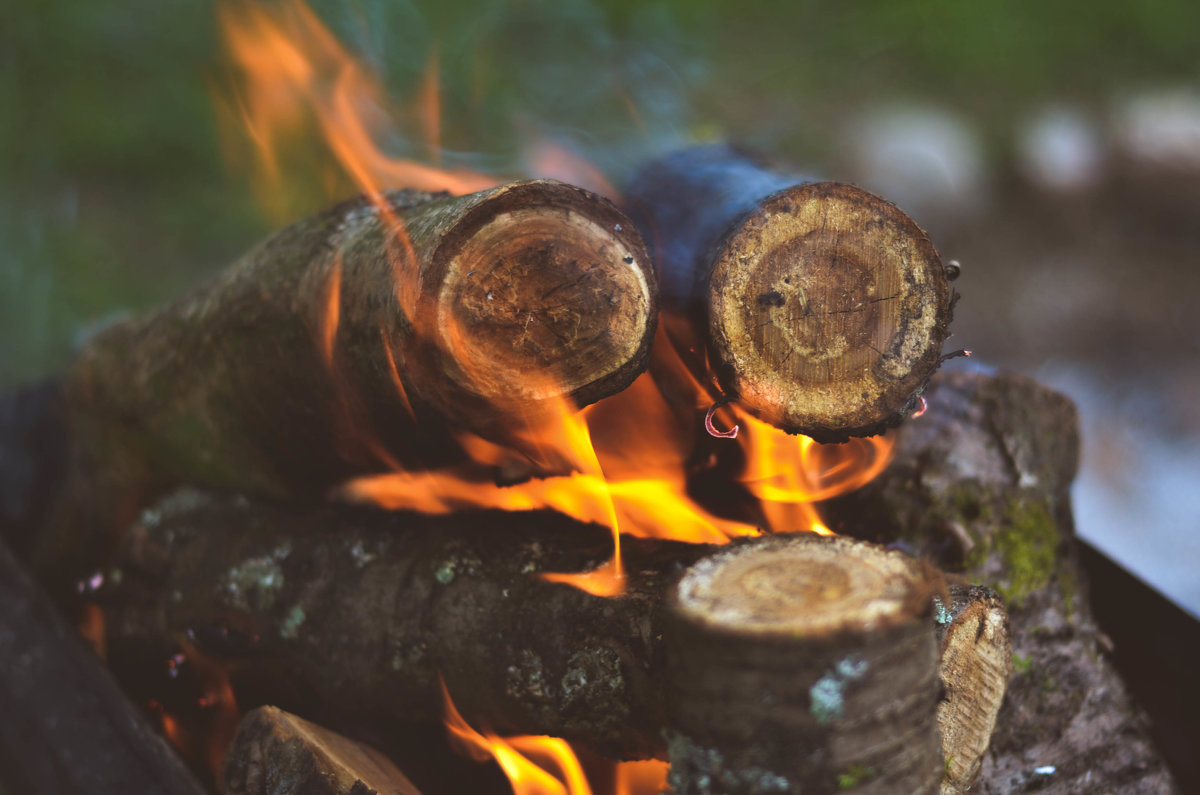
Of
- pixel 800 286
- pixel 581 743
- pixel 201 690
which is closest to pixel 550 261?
pixel 800 286

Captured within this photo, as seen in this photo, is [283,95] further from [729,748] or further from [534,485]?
[729,748]

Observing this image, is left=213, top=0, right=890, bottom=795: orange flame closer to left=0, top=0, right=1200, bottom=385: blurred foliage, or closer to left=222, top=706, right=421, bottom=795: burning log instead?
left=222, top=706, right=421, bottom=795: burning log

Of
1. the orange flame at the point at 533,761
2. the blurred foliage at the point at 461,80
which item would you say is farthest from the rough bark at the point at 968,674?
the blurred foliage at the point at 461,80

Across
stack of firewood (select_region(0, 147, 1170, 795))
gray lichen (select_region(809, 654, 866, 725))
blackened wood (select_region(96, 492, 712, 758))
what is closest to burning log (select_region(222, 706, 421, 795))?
stack of firewood (select_region(0, 147, 1170, 795))

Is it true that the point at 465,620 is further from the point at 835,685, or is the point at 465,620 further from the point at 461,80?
the point at 461,80

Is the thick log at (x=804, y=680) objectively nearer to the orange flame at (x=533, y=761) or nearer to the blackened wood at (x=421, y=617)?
the blackened wood at (x=421, y=617)

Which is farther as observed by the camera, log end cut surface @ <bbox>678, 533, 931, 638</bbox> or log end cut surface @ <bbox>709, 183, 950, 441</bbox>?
log end cut surface @ <bbox>709, 183, 950, 441</bbox>
